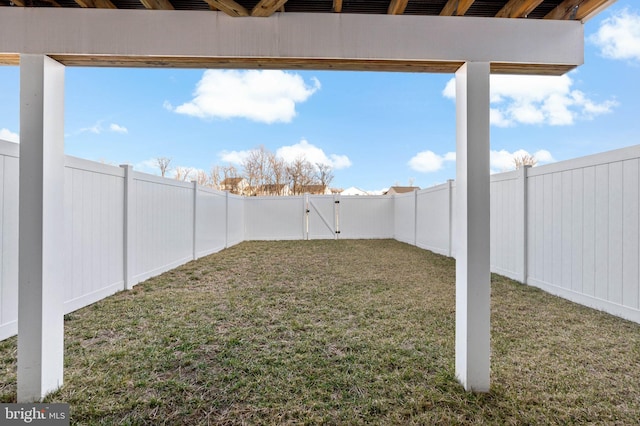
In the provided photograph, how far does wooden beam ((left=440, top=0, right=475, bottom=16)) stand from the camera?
1.62m

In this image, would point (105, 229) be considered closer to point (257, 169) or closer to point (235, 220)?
point (235, 220)

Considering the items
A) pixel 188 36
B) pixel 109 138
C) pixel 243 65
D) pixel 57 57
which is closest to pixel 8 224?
pixel 57 57

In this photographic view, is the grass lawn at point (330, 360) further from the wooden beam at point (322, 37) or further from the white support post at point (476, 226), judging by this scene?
the wooden beam at point (322, 37)

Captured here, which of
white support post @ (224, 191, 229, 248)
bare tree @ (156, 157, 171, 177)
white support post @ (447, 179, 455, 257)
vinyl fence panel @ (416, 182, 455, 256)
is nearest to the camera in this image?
white support post @ (447, 179, 455, 257)

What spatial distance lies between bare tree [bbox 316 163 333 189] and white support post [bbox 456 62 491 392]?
1616cm

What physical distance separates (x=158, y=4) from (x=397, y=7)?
134cm

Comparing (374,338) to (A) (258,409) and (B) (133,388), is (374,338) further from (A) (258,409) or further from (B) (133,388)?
(B) (133,388)

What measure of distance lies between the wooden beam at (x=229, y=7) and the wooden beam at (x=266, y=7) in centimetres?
6

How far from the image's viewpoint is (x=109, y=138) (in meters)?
10.6

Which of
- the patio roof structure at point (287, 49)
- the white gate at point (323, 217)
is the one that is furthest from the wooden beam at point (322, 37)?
the white gate at point (323, 217)

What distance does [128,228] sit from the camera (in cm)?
382

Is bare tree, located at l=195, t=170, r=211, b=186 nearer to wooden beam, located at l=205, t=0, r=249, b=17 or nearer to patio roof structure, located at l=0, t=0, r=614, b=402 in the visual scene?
patio roof structure, located at l=0, t=0, r=614, b=402

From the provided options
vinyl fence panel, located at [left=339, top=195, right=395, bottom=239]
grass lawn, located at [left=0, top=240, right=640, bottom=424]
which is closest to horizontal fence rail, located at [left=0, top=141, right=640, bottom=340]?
grass lawn, located at [left=0, top=240, right=640, bottom=424]

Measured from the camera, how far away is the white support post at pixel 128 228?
3793mm
